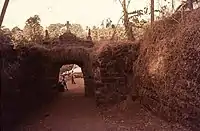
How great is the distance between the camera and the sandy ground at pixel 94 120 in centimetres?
844

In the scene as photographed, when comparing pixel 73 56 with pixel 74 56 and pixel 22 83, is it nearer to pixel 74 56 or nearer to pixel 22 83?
pixel 74 56

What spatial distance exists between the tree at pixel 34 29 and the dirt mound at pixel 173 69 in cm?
742

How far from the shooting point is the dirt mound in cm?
636

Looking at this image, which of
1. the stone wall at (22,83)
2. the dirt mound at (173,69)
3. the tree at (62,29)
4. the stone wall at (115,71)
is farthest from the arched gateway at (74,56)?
the dirt mound at (173,69)

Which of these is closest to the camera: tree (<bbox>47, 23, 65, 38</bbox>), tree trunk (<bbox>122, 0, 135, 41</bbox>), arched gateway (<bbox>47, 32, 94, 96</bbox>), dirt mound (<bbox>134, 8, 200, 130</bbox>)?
dirt mound (<bbox>134, 8, 200, 130</bbox>)

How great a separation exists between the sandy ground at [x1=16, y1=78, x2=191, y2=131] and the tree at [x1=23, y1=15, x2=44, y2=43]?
15.5ft

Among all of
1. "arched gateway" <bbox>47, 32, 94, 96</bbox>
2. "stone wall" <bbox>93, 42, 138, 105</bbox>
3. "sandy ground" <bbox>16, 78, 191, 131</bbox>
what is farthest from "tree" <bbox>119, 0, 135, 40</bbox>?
"sandy ground" <bbox>16, 78, 191, 131</bbox>

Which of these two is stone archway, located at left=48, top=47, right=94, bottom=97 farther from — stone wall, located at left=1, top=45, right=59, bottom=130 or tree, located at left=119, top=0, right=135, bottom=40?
tree, located at left=119, top=0, right=135, bottom=40

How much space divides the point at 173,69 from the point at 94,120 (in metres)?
3.66

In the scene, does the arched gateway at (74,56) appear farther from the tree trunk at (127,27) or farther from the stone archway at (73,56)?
the tree trunk at (127,27)

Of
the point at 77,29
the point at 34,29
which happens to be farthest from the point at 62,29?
the point at 34,29

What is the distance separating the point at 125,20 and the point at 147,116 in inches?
244

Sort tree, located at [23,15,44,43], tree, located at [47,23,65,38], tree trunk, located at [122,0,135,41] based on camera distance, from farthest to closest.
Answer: tree, located at [47,23,65,38], tree, located at [23,15,44,43], tree trunk, located at [122,0,135,41]

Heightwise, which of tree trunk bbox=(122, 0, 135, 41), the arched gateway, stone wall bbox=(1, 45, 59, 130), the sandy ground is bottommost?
the sandy ground
